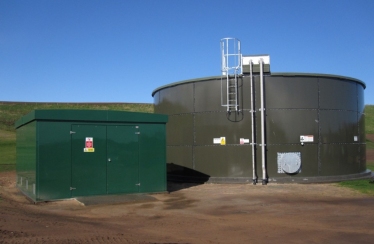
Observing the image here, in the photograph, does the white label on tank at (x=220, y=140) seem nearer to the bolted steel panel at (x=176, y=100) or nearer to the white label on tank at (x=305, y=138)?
the bolted steel panel at (x=176, y=100)

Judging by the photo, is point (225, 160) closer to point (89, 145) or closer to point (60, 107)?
point (89, 145)

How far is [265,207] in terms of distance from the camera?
1133 centimetres

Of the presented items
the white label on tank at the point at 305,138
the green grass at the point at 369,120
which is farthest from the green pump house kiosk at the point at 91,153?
the green grass at the point at 369,120

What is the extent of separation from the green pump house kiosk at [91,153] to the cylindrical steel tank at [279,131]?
3.64m

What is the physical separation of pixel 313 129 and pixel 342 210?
22.5 ft

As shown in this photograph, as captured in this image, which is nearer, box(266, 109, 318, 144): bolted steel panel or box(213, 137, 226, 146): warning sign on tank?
box(266, 109, 318, 144): bolted steel panel

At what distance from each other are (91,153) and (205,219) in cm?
520

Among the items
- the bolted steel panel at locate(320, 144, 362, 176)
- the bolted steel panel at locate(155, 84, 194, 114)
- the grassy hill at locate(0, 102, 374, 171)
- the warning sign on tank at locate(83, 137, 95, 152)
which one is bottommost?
the bolted steel panel at locate(320, 144, 362, 176)

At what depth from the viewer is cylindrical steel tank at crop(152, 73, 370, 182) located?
16.9 m

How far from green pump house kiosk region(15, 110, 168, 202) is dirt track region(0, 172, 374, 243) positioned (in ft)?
2.06

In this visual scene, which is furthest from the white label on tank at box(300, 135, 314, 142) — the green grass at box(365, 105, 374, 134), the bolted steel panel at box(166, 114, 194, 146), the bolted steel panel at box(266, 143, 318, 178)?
the green grass at box(365, 105, 374, 134)

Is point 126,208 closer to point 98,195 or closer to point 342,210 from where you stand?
point 98,195

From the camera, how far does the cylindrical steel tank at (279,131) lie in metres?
16.9

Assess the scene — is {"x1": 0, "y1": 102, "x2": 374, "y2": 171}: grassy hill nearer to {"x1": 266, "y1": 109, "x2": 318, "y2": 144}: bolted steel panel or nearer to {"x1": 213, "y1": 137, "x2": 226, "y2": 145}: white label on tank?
{"x1": 213, "y1": 137, "x2": 226, "y2": 145}: white label on tank
